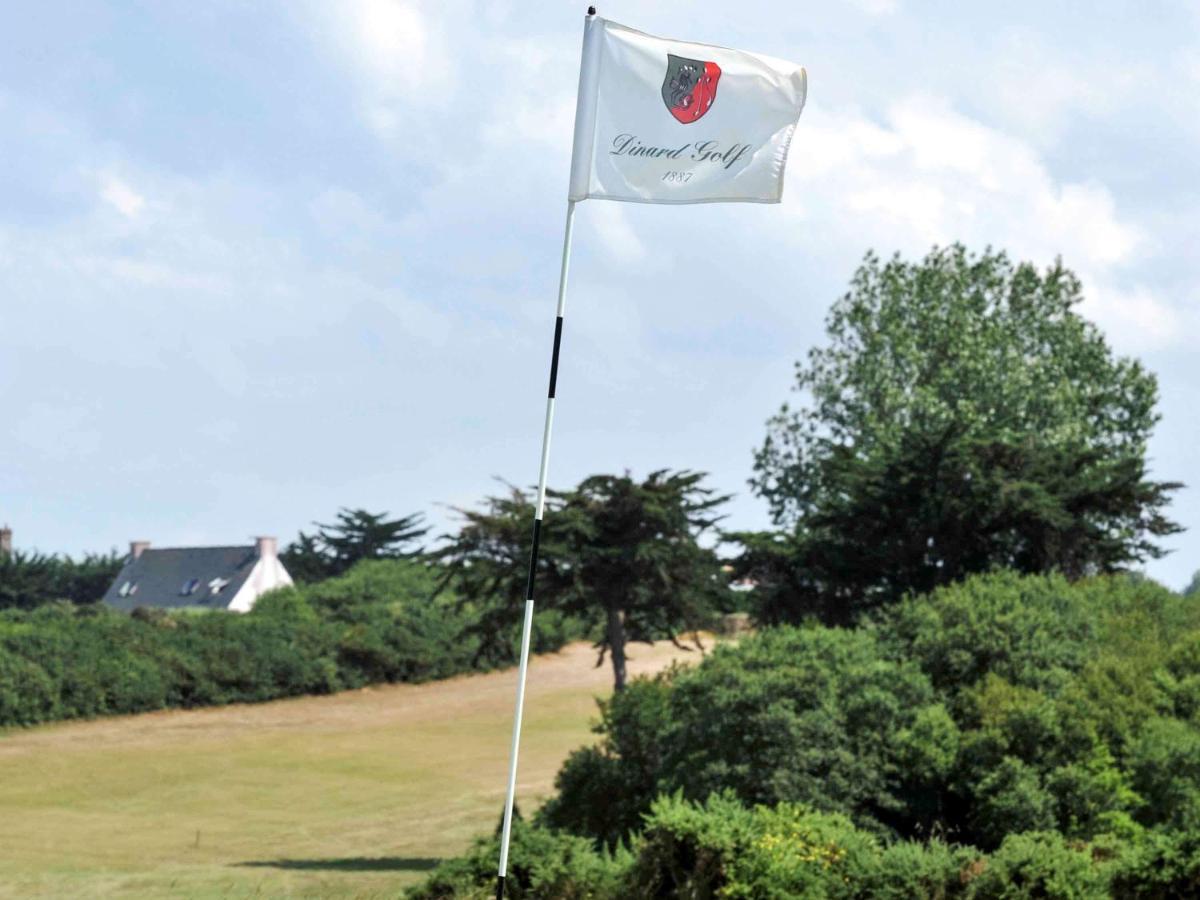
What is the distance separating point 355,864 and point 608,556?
25.9ft

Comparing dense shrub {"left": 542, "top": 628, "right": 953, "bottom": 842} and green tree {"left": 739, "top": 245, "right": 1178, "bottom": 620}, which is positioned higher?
green tree {"left": 739, "top": 245, "right": 1178, "bottom": 620}

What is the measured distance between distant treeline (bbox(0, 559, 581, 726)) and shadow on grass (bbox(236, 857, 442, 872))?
10827 mm

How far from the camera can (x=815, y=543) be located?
33000mm

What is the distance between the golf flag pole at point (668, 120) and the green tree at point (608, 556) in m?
17.8

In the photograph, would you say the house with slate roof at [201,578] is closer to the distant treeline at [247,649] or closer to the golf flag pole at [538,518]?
the distant treeline at [247,649]

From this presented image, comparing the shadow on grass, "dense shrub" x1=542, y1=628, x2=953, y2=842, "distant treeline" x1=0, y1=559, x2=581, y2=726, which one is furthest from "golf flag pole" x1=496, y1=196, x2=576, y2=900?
"distant treeline" x1=0, y1=559, x2=581, y2=726

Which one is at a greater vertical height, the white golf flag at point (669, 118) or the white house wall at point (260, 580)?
the white house wall at point (260, 580)

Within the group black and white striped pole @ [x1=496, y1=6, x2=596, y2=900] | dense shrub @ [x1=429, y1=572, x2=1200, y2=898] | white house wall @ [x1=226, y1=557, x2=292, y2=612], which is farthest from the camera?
white house wall @ [x1=226, y1=557, x2=292, y2=612]

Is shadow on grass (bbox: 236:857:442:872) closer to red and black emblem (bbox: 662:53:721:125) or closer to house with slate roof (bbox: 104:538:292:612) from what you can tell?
red and black emblem (bbox: 662:53:721:125)

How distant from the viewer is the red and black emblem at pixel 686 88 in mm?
12773

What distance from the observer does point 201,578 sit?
81812 mm

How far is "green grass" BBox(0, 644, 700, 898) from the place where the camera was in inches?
958

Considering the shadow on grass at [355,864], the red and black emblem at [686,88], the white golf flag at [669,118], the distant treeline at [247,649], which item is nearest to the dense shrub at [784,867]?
the white golf flag at [669,118]

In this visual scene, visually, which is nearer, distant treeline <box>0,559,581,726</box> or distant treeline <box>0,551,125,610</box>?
distant treeline <box>0,559,581,726</box>
